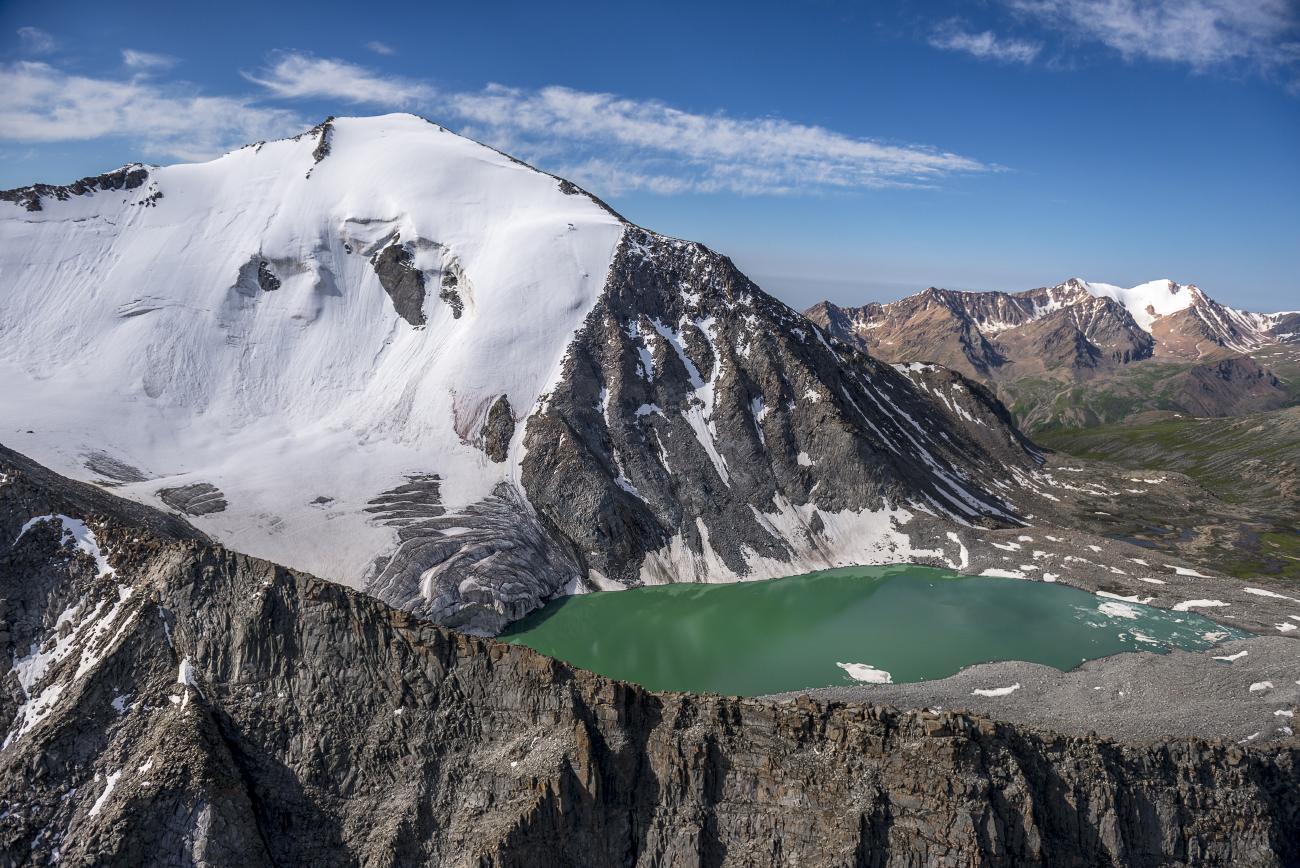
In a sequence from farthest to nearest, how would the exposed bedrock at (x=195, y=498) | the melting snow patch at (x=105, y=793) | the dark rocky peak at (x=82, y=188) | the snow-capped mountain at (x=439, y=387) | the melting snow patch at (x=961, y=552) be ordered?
the dark rocky peak at (x=82, y=188), the melting snow patch at (x=961, y=552), the snow-capped mountain at (x=439, y=387), the exposed bedrock at (x=195, y=498), the melting snow patch at (x=105, y=793)

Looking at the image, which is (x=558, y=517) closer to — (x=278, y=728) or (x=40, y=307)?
(x=278, y=728)

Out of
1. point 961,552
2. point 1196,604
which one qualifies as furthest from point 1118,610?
point 961,552

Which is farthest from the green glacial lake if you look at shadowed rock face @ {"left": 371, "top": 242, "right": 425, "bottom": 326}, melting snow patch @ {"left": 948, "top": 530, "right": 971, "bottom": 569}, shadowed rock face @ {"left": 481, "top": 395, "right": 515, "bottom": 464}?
shadowed rock face @ {"left": 371, "top": 242, "right": 425, "bottom": 326}

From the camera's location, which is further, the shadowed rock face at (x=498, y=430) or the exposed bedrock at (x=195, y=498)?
the shadowed rock face at (x=498, y=430)

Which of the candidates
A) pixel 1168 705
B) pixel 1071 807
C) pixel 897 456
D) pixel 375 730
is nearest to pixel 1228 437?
pixel 897 456

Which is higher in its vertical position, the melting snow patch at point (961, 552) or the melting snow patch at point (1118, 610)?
the melting snow patch at point (961, 552)

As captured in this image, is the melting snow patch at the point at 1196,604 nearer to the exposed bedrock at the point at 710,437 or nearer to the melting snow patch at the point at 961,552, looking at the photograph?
the melting snow patch at the point at 961,552

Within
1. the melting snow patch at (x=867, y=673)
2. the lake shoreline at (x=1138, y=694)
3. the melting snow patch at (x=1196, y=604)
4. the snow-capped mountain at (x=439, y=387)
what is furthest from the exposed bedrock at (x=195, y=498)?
the melting snow patch at (x=1196, y=604)
